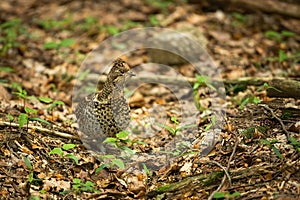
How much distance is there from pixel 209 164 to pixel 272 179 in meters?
0.75

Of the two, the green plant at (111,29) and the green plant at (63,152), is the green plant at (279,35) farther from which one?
the green plant at (63,152)

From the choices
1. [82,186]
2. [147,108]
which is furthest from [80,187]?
[147,108]

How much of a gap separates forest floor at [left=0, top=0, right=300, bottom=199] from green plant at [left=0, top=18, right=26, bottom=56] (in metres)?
0.02

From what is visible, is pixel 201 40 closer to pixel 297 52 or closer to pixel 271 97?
pixel 297 52

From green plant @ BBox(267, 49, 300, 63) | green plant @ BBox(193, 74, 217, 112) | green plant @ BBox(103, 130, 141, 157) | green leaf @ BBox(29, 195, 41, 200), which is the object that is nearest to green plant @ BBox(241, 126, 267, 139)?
green plant @ BBox(103, 130, 141, 157)

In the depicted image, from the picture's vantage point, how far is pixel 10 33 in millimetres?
8508

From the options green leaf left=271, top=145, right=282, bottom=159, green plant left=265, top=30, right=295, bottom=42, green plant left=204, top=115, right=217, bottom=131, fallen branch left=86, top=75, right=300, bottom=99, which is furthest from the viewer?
green plant left=265, top=30, right=295, bottom=42

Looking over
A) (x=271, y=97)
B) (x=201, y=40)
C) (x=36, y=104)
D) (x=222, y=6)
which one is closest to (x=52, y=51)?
(x=36, y=104)

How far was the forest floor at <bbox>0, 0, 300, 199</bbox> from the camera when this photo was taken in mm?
4613

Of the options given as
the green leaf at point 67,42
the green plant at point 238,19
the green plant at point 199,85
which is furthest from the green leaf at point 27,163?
the green plant at point 238,19

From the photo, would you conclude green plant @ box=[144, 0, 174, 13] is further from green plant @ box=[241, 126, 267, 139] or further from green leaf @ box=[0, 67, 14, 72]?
green plant @ box=[241, 126, 267, 139]

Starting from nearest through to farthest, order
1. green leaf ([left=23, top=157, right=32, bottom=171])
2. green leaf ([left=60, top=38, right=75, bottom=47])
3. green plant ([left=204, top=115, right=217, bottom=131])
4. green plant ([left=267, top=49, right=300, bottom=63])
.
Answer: green leaf ([left=23, top=157, right=32, bottom=171])
green plant ([left=204, top=115, right=217, bottom=131])
green plant ([left=267, top=49, right=300, bottom=63])
green leaf ([left=60, top=38, right=75, bottom=47])

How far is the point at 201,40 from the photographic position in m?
8.61

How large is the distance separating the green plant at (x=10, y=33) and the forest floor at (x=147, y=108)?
0.07 feet
